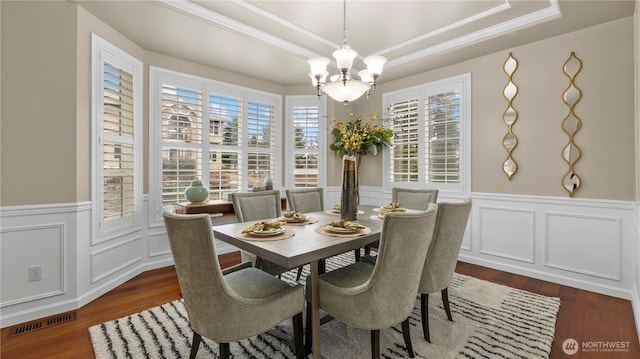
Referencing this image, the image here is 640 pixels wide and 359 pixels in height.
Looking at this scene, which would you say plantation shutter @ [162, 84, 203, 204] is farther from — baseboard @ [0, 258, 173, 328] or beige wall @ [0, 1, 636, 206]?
baseboard @ [0, 258, 173, 328]

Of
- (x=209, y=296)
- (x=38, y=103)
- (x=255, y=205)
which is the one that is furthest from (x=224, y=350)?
(x=38, y=103)

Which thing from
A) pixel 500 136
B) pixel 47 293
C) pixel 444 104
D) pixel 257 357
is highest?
pixel 444 104

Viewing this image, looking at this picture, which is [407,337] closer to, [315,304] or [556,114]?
[315,304]

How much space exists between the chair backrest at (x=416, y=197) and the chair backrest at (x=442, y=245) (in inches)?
39.7

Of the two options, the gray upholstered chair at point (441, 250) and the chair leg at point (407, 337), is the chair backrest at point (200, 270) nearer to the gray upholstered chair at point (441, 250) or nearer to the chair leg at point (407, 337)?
the chair leg at point (407, 337)

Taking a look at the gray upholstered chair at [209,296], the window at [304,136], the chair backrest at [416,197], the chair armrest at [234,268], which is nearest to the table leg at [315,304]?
the gray upholstered chair at [209,296]

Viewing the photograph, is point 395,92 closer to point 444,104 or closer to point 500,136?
point 444,104

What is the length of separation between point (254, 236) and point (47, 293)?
205 cm

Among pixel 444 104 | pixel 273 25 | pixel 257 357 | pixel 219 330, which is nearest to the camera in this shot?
pixel 219 330

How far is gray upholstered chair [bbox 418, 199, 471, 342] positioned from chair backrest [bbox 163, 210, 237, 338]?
1353mm

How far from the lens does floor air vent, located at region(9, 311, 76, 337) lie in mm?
2172

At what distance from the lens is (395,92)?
14.9 feet

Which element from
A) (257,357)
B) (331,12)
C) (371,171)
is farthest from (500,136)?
(257,357)

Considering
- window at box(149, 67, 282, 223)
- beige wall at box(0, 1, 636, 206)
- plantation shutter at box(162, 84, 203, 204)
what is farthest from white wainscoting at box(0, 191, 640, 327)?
window at box(149, 67, 282, 223)
